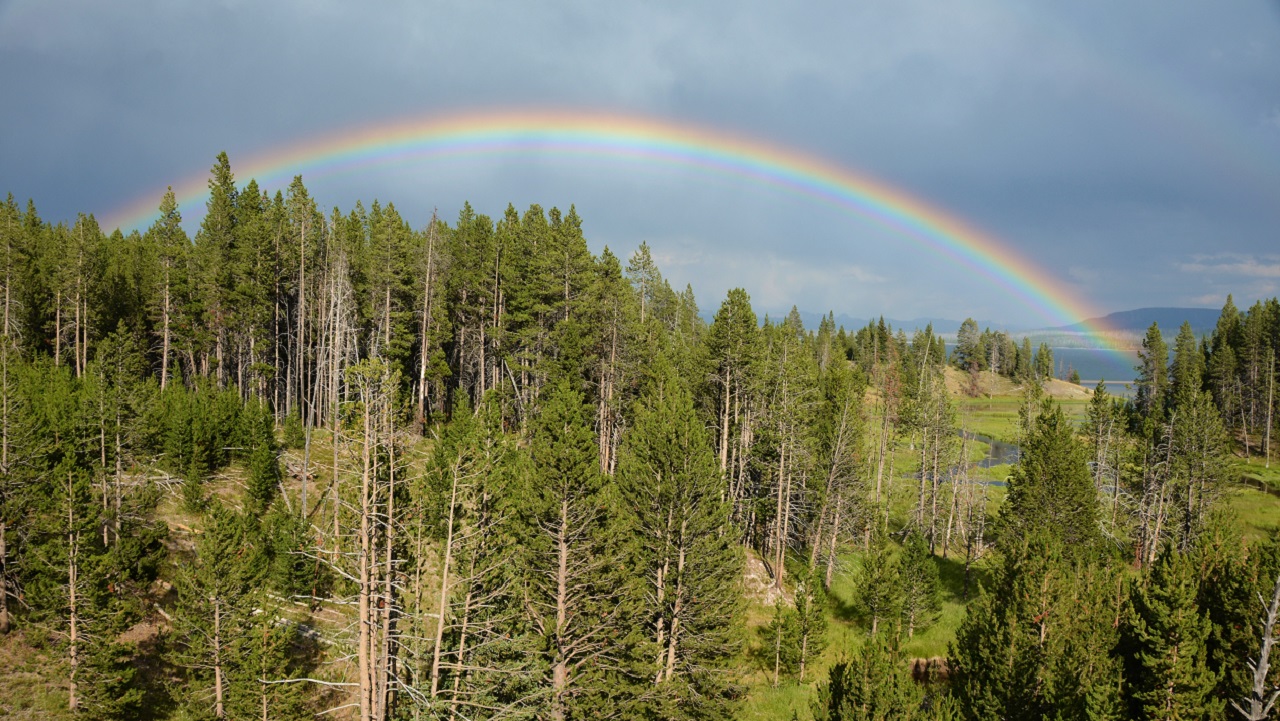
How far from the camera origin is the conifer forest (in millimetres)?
17594

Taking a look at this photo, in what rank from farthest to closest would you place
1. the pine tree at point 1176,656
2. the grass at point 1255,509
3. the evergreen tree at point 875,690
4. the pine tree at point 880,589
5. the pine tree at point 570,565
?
the grass at point 1255,509, the pine tree at point 880,589, the pine tree at point 570,565, the pine tree at point 1176,656, the evergreen tree at point 875,690

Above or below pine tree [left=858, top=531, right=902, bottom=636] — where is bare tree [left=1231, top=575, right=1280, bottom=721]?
above

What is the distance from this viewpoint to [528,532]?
74.2 feet

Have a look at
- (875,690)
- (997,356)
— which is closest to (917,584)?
(875,690)

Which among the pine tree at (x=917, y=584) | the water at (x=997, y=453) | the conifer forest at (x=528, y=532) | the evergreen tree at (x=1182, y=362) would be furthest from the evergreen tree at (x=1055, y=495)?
the evergreen tree at (x=1182, y=362)

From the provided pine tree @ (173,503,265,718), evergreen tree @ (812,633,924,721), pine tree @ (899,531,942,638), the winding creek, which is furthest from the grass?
pine tree @ (173,503,265,718)

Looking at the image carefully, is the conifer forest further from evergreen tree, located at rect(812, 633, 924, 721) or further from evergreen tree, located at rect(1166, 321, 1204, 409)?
evergreen tree, located at rect(1166, 321, 1204, 409)

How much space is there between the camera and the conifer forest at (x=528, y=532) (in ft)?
57.7

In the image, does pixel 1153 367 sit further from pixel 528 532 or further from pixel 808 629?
pixel 528 532

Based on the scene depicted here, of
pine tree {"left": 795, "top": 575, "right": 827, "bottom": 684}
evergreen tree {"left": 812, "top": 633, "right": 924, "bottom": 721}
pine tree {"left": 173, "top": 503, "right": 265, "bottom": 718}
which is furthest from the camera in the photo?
pine tree {"left": 795, "top": 575, "right": 827, "bottom": 684}

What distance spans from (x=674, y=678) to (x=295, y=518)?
2015 centimetres

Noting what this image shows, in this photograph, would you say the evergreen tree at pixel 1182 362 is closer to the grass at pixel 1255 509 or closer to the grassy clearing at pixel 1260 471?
the grassy clearing at pixel 1260 471

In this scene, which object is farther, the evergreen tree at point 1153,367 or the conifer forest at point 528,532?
the evergreen tree at point 1153,367

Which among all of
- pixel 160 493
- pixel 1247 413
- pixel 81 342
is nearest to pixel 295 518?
pixel 160 493
